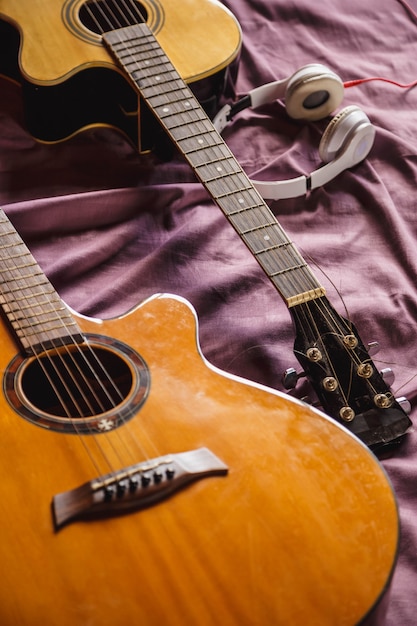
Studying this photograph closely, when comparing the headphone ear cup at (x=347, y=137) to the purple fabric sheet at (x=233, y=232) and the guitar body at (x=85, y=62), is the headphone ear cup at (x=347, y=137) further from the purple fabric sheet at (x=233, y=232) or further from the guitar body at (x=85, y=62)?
the guitar body at (x=85, y=62)

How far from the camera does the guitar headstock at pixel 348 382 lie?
109 cm

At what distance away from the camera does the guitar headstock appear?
3.58 ft

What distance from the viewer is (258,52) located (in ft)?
5.96

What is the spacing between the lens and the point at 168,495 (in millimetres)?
884

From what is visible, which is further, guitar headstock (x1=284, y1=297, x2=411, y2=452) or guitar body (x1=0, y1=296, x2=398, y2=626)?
guitar headstock (x1=284, y1=297, x2=411, y2=452)

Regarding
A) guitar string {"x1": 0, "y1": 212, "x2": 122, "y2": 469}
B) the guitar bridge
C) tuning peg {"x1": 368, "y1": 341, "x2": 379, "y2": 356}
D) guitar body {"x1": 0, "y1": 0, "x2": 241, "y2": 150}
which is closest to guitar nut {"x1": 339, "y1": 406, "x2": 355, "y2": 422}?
tuning peg {"x1": 368, "y1": 341, "x2": 379, "y2": 356}

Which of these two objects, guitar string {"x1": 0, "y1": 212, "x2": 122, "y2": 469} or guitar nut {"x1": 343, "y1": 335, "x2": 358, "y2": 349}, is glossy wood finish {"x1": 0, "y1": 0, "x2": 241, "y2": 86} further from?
guitar nut {"x1": 343, "y1": 335, "x2": 358, "y2": 349}

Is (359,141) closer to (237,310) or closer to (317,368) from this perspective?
(237,310)

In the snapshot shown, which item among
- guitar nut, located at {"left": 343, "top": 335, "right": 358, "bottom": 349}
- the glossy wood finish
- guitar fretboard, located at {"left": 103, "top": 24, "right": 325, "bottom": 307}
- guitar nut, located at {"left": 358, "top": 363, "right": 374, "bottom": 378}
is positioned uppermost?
the glossy wood finish

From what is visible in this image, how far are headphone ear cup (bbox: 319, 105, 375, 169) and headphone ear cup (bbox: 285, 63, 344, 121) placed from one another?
8 centimetres

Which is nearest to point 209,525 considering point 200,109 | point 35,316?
point 35,316

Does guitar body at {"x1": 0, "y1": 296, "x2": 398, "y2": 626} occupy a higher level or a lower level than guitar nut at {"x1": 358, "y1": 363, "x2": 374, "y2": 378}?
higher

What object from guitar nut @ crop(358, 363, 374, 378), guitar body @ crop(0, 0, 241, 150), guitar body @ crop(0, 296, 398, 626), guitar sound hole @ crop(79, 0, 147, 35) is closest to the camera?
guitar body @ crop(0, 296, 398, 626)

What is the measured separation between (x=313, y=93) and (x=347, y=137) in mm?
137
